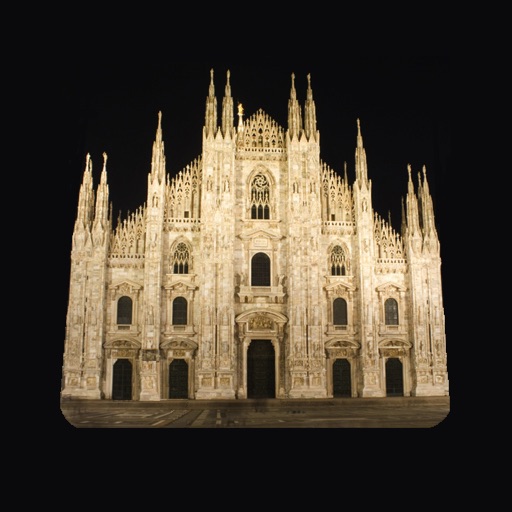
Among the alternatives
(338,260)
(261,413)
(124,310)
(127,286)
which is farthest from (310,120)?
(261,413)

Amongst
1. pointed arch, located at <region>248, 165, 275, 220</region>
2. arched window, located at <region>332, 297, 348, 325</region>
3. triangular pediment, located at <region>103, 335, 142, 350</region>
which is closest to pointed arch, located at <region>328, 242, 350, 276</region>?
arched window, located at <region>332, 297, 348, 325</region>

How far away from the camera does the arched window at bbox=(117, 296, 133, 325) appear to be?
79.4 feet

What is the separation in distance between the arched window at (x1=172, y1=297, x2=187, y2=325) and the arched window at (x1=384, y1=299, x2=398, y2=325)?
25.9ft

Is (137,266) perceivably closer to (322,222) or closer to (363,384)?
(322,222)

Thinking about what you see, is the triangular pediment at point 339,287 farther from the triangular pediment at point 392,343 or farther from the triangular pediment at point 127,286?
the triangular pediment at point 127,286

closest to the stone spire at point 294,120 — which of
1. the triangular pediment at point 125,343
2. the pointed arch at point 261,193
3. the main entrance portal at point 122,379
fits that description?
the pointed arch at point 261,193

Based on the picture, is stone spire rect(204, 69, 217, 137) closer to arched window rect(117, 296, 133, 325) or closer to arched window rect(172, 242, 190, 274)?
arched window rect(172, 242, 190, 274)

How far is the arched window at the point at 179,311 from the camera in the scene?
24.7 meters

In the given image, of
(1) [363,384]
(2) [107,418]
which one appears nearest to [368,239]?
(1) [363,384]

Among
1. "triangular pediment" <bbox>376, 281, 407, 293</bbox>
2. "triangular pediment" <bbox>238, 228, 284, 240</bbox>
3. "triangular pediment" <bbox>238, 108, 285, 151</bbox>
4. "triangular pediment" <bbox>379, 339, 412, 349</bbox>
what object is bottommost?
"triangular pediment" <bbox>379, 339, 412, 349</bbox>

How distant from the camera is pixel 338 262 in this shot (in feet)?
84.4

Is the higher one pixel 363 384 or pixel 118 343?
pixel 118 343

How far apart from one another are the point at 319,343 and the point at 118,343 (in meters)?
7.73

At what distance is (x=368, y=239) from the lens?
83.8 ft
